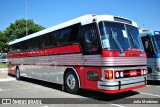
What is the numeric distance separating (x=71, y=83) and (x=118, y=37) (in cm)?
301

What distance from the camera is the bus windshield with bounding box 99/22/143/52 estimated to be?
26.1 ft

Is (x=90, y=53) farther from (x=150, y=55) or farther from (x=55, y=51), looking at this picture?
(x=150, y=55)

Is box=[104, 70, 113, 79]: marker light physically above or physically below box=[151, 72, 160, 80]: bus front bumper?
above

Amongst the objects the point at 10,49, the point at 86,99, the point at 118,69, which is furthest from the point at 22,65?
the point at 118,69

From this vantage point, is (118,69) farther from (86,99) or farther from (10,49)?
(10,49)

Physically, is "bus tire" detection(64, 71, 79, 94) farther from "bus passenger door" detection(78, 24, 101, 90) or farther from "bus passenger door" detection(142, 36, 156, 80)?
"bus passenger door" detection(142, 36, 156, 80)

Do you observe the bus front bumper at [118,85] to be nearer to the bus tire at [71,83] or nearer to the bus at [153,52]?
the bus tire at [71,83]

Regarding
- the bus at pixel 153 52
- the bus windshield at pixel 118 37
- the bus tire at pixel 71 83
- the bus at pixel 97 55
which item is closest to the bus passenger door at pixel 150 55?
the bus at pixel 153 52

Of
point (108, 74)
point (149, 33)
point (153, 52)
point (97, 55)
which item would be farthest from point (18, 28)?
point (108, 74)

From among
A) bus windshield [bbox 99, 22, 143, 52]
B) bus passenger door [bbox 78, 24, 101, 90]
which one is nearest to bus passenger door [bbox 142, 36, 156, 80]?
bus windshield [bbox 99, 22, 143, 52]

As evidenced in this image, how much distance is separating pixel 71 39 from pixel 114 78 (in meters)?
2.99

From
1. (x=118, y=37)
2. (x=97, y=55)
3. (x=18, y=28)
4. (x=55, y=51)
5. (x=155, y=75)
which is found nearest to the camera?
(x=97, y=55)

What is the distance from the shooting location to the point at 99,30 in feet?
26.4

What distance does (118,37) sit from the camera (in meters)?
8.27
